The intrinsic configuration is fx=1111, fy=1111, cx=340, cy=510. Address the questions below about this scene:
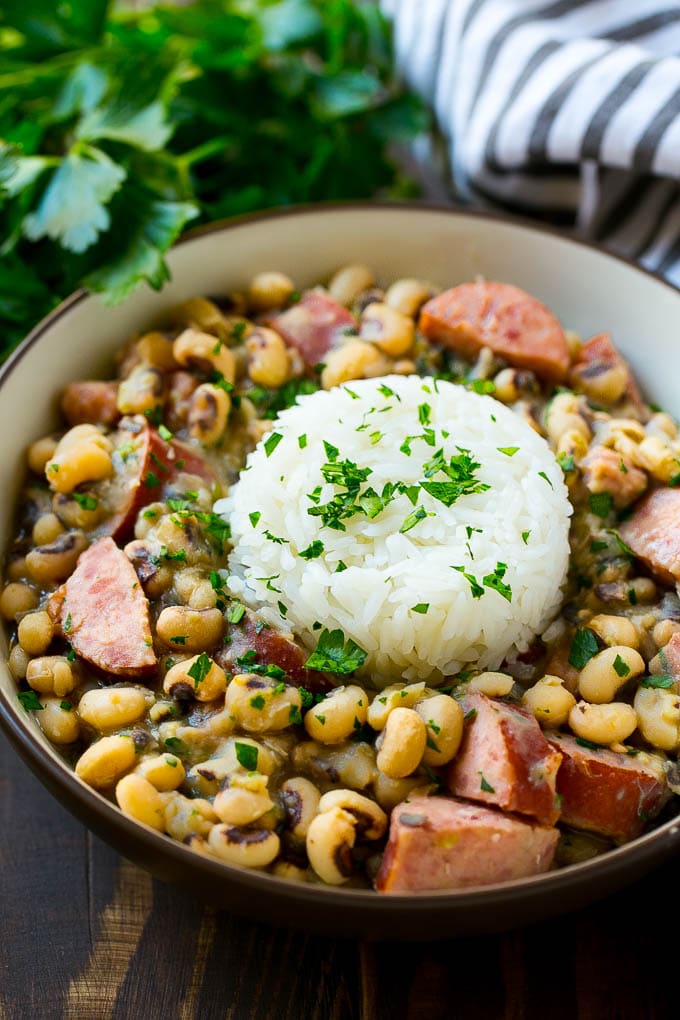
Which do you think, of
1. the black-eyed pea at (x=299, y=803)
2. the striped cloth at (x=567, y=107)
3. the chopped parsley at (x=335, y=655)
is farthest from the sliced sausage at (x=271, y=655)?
the striped cloth at (x=567, y=107)

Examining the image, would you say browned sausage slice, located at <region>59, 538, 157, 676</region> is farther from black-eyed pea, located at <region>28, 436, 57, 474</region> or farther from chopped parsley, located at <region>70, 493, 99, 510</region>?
black-eyed pea, located at <region>28, 436, 57, 474</region>

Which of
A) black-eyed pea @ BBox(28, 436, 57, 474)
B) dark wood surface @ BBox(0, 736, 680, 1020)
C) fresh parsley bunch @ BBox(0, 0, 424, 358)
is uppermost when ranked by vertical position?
fresh parsley bunch @ BBox(0, 0, 424, 358)

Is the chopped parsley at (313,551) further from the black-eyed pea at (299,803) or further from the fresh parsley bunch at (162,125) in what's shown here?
the fresh parsley bunch at (162,125)

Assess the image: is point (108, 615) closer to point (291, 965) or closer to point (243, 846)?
point (243, 846)

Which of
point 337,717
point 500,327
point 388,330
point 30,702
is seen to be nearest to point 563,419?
point 500,327

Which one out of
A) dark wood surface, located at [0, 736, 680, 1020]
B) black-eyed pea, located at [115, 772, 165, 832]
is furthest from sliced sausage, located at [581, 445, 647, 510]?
black-eyed pea, located at [115, 772, 165, 832]

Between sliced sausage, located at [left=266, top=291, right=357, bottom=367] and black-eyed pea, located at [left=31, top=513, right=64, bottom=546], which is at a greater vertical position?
sliced sausage, located at [left=266, top=291, right=357, bottom=367]
